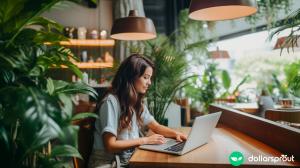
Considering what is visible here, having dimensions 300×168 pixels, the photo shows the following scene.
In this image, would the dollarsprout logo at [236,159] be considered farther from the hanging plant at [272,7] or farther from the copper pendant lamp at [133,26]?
the hanging plant at [272,7]

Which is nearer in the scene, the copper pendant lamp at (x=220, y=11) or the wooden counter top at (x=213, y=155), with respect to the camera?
the wooden counter top at (x=213, y=155)

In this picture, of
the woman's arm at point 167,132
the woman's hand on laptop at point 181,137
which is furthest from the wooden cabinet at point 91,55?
the woman's hand on laptop at point 181,137

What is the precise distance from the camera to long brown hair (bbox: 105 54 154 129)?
2.13m

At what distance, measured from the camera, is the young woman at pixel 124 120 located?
1.93m

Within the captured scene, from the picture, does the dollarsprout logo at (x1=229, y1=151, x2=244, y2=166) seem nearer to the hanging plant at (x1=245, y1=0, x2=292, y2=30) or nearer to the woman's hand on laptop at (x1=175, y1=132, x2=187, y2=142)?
the woman's hand on laptop at (x1=175, y1=132, x2=187, y2=142)

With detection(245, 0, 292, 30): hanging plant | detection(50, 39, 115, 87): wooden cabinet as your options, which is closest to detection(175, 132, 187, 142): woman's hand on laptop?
detection(245, 0, 292, 30): hanging plant

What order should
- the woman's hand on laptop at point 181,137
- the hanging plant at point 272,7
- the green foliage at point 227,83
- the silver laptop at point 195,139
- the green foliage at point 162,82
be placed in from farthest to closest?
the green foliage at point 227,83 → the hanging plant at point 272,7 → the green foliage at point 162,82 → the woman's hand on laptop at point 181,137 → the silver laptop at point 195,139

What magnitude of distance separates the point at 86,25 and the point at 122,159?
4712mm

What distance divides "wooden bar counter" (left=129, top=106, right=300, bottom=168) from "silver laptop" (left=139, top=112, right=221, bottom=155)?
30 millimetres

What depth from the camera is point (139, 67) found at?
224cm

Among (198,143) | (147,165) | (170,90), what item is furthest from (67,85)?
(170,90)

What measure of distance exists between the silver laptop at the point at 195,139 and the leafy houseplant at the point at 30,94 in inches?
23.9

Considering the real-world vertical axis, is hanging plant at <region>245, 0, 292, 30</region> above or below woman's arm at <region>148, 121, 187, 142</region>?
above

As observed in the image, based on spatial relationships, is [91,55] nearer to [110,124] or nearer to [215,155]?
[110,124]
